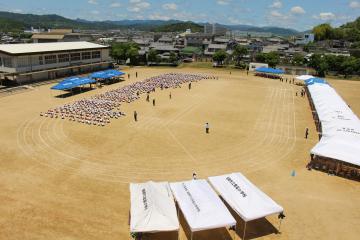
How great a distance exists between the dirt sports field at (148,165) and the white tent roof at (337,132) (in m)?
1.76

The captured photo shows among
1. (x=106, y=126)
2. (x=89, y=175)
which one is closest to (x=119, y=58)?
(x=106, y=126)

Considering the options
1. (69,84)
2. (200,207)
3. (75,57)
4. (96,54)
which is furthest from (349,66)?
(200,207)

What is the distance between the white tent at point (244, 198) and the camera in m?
15.2

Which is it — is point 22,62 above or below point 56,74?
above

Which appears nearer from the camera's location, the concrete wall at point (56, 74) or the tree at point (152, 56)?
the concrete wall at point (56, 74)

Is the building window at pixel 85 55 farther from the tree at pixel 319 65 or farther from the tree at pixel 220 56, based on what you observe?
the tree at pixel 319 65

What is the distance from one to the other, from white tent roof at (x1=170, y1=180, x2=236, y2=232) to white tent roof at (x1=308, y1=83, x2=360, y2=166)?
35.1 ft

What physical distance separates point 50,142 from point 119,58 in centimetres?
5994

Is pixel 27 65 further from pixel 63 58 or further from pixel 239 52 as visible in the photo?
pixel 239 52

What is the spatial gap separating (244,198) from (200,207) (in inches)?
105

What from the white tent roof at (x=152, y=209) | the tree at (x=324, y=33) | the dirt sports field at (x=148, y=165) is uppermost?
the tree at (x=324, y=33)

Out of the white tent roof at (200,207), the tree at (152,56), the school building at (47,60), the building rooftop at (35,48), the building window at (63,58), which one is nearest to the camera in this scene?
the white tent roof at (200,207)

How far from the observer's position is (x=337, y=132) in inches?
1011

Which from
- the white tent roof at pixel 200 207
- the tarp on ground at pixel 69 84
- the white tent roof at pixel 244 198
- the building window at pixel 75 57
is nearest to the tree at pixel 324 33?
the building window at pixel 75 57
